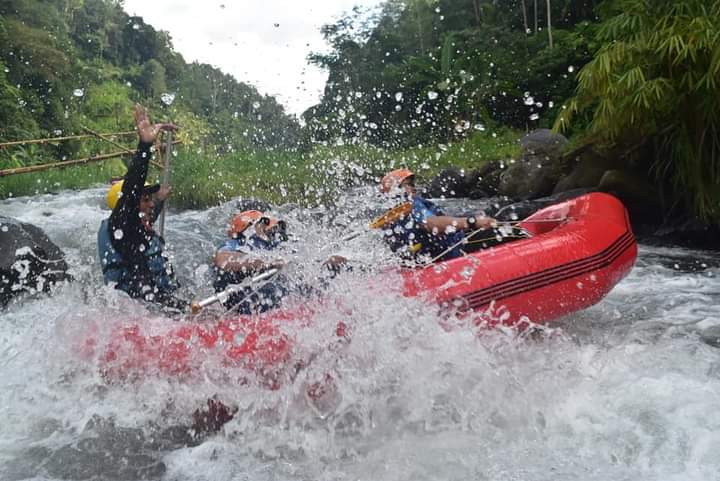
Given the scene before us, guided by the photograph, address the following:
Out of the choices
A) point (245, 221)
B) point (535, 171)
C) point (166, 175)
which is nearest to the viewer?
point (245, 221)

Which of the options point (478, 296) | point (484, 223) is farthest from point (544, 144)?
point (478, 296)

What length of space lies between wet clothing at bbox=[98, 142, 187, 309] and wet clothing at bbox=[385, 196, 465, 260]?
4.84ft

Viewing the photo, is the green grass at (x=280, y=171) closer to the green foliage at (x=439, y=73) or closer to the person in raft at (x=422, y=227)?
the green foliage at (x=439, y=73)

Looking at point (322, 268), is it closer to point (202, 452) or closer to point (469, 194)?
point (202, 452)

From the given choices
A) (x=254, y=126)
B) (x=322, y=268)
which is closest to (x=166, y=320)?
(x=322, y=268)

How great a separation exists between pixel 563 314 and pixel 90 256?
6.98 meters

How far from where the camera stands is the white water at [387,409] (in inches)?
112

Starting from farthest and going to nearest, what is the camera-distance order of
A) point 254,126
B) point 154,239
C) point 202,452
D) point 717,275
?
point 254,126 → point 717,275 → point 154,239 → point 202,452

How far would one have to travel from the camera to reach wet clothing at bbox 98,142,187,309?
3789 millimetres

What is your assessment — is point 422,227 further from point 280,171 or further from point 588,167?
point 280,171

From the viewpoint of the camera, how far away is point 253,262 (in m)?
3.85

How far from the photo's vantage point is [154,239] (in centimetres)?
405

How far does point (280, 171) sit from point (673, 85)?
33.9 feet

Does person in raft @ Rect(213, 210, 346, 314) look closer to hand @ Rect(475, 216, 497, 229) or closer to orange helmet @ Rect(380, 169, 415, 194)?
orange helmet @ Rect(380, 169, 415, 194)
